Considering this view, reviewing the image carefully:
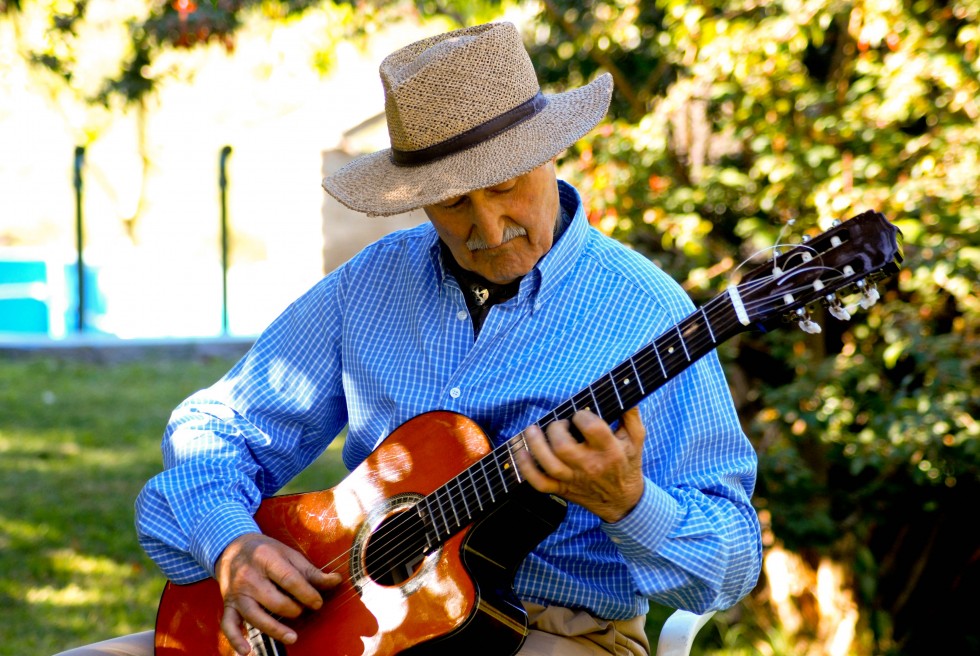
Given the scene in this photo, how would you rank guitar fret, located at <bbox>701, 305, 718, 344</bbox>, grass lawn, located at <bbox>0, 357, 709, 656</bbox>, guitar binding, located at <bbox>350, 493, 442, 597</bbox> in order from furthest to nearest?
1. grass lawn, located at <bbox>0, 357, 709, 656</bbox>
2. guitar binding, located at <bbox>350, 493, 442, 597</bbox>
3. guitar fret, located at <bbox>701, 305, 718, 344</bbox>

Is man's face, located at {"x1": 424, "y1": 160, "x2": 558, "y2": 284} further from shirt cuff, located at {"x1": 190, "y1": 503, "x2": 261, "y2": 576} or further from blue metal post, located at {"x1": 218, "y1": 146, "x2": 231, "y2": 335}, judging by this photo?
blue metal post, located at {"x1": 218, "y1": 146, "x2": 231, "y2": 335}

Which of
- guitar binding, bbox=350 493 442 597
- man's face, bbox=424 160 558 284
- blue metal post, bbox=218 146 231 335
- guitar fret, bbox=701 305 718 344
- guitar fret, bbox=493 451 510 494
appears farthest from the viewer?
blue metal post, bbox=218 146 231 335

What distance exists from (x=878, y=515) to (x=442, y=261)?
212 centimetres

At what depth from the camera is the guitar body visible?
202 centimetres

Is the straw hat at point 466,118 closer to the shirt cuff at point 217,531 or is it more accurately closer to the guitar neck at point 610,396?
Result: the guitar neck at point 610,396

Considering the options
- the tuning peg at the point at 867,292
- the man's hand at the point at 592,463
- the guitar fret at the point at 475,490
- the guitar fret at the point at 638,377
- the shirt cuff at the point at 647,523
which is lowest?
the guitar fret at the point at 475,490

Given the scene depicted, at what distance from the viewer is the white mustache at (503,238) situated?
7.33ft

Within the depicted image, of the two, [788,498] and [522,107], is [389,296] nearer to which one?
[522,107]

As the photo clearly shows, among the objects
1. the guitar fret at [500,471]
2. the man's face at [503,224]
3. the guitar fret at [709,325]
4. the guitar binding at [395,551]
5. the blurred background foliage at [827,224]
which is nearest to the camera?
the guitar fret at [709,325]

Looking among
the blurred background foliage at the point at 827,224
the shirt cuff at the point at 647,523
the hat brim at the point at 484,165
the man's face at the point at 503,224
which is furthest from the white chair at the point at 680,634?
the blurred background foliage at the point at 827,224

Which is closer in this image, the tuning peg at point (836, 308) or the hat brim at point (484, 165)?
the tuning peg at point (836, 308)

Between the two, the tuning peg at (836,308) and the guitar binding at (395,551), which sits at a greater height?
the tuning peg at (836,308)

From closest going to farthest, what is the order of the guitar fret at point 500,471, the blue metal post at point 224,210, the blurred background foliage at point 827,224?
1. the guitar fret at point 500,471
2. the blurred background foliage at point 827,224
3. the blue metal post at point 224,210

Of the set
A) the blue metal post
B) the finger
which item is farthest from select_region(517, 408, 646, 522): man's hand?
the blue metal post
